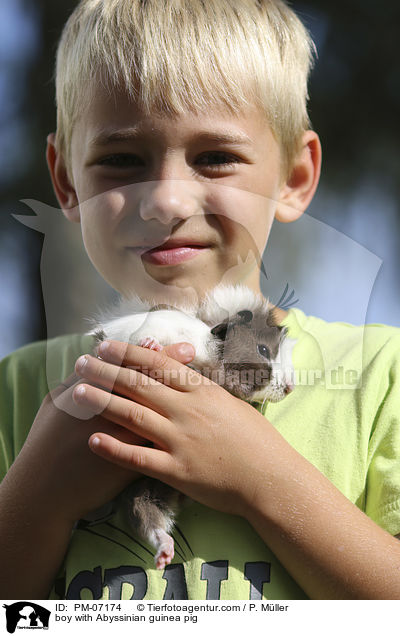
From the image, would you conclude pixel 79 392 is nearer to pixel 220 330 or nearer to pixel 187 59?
pixel 220 330

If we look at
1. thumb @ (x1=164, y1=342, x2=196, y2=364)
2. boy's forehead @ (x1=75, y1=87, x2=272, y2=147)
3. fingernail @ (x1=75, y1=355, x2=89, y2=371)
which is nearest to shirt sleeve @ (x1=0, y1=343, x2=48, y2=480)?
fingernail @ (x1=75, y1=355, x2=89, y2=371)

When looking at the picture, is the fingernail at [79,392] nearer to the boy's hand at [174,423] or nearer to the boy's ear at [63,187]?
the boy's hand at [174,423]

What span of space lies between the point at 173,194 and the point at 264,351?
0.31 m

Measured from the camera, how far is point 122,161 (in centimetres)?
109

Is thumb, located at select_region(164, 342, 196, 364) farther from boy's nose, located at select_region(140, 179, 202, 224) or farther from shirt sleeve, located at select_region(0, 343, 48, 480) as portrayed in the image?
shirt sleeve, located at select_region(0, 343, 48, 480)

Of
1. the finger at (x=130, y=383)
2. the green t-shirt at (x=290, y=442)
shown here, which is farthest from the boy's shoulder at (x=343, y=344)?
the finger at (x=130, y=383)

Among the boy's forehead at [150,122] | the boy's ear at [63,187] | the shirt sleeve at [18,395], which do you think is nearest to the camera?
the boy's forehead at [150,122]

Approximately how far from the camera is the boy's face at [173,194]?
105 cm

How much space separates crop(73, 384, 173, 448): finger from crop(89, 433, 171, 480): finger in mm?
26

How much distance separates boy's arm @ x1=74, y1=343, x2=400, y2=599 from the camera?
0.87 metres

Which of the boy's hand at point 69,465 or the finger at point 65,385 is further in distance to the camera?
the finger at point 65,385
